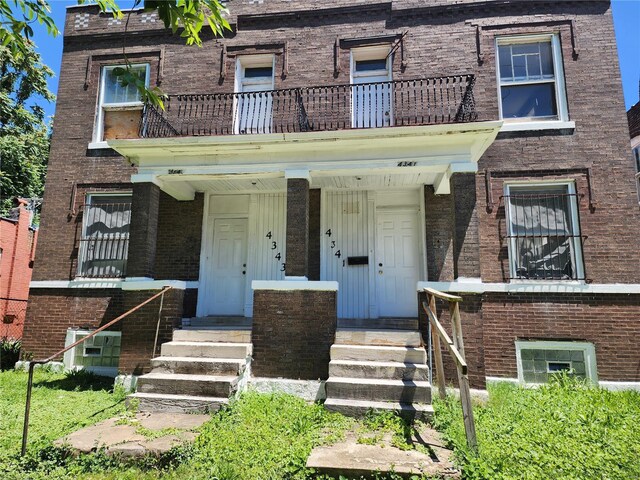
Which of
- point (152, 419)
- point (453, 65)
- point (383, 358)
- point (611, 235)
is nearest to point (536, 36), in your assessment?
point (453, 65)

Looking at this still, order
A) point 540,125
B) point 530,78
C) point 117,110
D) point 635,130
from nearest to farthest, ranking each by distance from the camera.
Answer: point 540,125, point 530,78, point 117,110, point 635,130

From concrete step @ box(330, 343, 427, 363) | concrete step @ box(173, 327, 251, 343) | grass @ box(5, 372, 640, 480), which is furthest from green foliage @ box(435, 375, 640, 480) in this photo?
concrete step @ box(173, 327, 251, 343)

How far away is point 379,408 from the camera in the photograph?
4.82m

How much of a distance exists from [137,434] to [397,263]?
5.24 metres

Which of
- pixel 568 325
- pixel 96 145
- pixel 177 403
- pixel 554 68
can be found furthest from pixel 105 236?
Result: pixel 554 68

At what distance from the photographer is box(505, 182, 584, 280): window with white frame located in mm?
7195

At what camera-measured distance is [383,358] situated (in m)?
5.67

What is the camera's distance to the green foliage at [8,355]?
834 centimetres

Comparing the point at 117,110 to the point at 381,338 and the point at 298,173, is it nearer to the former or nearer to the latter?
the point at 298,173

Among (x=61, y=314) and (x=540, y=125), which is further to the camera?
(x=61, y=314)

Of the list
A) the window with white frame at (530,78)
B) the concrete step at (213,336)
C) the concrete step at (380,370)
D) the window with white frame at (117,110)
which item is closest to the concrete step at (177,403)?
the concrete step at (213,336)

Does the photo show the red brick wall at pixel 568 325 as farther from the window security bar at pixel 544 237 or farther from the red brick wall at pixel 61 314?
the red brick wall at pixel 61 314

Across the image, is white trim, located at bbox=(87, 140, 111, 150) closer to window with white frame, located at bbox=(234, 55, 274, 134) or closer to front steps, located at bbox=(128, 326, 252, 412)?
window with white frame, located at bbox=(234, 55, 274, 134)

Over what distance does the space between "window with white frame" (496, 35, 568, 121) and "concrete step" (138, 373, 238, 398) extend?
6.87 meters
